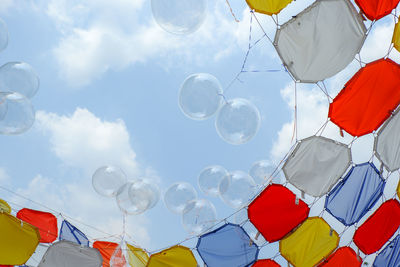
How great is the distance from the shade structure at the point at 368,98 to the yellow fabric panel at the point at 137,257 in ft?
10.9

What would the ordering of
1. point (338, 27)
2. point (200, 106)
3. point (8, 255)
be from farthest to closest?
1. point (8, 255)
2. point (200, 106)
3. point (338, 27)

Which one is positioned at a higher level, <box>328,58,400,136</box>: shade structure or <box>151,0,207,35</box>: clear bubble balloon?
<box>151,0,207,35</box>: clear bubble balloon

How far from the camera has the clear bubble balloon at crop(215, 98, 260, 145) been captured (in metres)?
4.62

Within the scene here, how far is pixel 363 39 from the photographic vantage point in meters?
4.23

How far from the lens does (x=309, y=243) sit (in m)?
6.00

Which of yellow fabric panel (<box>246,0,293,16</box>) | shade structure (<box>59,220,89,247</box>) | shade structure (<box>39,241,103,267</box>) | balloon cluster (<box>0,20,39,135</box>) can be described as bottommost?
shade structure (<box>39,241,103,267</box>)

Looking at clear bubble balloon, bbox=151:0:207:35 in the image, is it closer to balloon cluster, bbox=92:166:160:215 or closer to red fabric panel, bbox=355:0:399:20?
red fabric panel, bbox=355:0:399:20

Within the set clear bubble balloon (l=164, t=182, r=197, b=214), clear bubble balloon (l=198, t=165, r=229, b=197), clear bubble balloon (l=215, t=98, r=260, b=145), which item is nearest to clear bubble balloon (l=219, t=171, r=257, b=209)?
clear bubble balloon (l=198, t=165, r=229, b=197)

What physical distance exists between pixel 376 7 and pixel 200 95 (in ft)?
6.62

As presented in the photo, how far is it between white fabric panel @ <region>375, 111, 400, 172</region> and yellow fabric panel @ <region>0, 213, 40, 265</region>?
452 centimetres

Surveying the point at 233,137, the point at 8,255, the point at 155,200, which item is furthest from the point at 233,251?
the point at 8,255

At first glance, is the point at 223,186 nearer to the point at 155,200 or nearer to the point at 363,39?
the point at 155,200

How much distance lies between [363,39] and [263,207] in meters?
2.55

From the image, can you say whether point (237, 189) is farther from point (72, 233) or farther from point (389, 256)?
point (389, 256)
